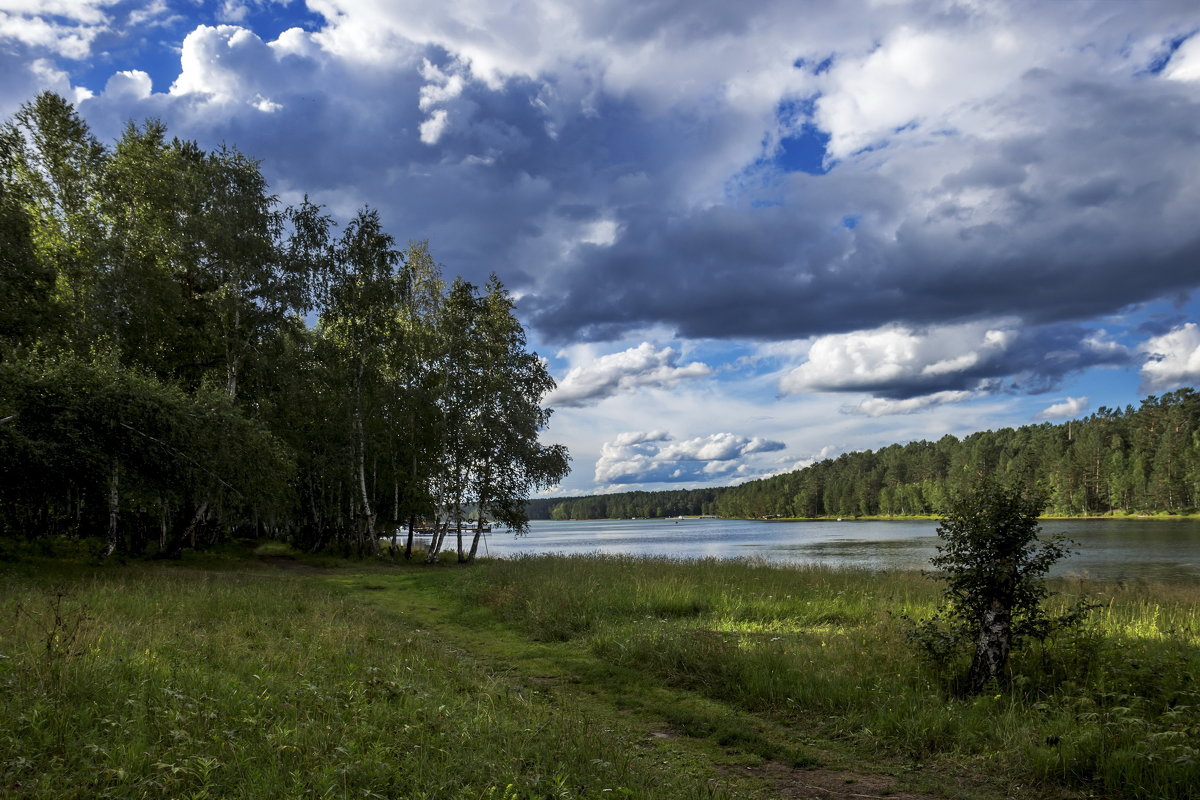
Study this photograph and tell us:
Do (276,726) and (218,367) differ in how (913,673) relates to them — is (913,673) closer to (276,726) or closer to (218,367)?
(276,726)

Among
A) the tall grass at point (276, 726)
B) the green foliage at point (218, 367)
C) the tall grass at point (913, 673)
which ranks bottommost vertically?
the tall grass at point (913, 673)

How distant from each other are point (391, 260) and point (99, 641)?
25.9 meters

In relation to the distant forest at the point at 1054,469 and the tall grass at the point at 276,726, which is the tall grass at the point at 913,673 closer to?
the tall grass at the point at 276,726

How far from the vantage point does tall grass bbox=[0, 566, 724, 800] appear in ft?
15.7

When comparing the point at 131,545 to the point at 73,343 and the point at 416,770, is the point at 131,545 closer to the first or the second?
the point at 73,343

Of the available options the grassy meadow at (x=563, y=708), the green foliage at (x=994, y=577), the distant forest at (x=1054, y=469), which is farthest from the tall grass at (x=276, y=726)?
the distant forest at (x=1054, y=469)

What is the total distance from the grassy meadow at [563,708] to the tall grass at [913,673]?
35 millimetres

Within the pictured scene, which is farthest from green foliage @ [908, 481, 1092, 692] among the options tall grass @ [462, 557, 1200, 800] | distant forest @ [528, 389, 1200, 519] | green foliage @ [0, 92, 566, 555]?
distant forest @ [528, 389, 1200, 519]

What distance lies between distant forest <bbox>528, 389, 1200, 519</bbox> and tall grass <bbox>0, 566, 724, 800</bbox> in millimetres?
51739

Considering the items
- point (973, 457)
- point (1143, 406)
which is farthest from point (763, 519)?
point (1143, 406)

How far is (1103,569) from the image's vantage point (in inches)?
1199

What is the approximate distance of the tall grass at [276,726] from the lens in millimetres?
4797

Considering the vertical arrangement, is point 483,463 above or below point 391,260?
below

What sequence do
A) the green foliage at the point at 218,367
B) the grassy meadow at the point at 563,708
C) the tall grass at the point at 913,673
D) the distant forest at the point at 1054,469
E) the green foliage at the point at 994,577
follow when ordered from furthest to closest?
the distant forest at the point at 1054,469
the green foliage at the point at 218,367
the green foliage at the point at 994,577
the tall grass at the point at 913,673
the grassy meadow at the point at 563,708
